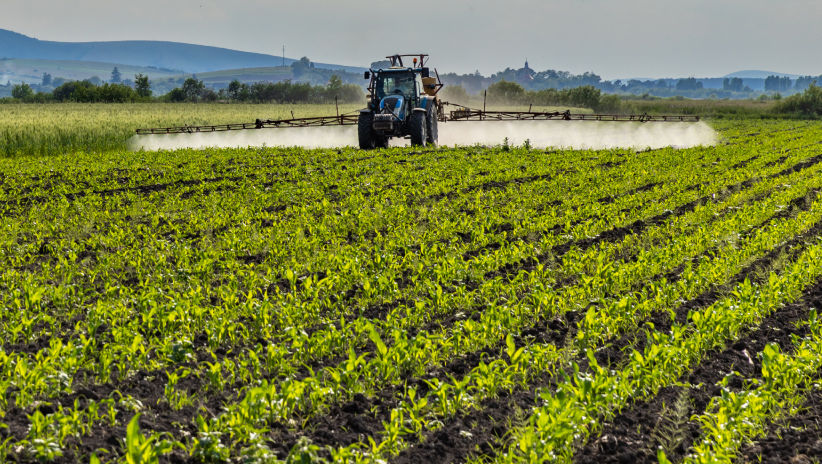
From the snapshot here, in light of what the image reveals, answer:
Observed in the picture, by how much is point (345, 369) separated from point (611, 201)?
9.31 metres

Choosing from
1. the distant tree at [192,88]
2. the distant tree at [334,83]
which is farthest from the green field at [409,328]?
the distant tree at [334,83]

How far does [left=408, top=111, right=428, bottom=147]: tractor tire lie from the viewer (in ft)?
74.2

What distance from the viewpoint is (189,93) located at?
96375 mm

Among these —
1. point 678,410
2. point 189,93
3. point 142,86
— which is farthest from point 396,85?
point 189,93

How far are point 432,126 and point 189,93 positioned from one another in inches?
3119

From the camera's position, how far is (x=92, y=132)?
2745 cm

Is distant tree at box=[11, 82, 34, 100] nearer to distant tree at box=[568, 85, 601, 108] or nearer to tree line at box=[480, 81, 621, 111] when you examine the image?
tree line at box=[480, 81, 621, 111]

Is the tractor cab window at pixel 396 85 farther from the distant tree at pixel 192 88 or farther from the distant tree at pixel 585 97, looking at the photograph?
the distant tree at pixel 192 88

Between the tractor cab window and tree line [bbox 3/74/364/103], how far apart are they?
6545 centimetres

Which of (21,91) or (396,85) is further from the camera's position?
(21,91)

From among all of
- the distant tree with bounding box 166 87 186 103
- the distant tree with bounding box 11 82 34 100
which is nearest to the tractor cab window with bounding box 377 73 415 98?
the distant tree with bounding box 166 87 186 103

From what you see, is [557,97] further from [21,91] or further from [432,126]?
[21,91]

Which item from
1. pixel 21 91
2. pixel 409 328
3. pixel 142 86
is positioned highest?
pixel 21 91


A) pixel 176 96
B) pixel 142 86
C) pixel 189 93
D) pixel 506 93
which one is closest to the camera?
pixel 506 93
